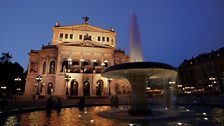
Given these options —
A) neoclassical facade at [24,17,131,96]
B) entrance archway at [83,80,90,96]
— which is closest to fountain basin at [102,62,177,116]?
neoclassical facade at [24,17,131,96]

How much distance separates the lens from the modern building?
48950mm

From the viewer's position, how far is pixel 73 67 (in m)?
40.7

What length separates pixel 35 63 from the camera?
50062 millimetres

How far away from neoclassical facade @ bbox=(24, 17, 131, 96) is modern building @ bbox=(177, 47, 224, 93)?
87.1ft

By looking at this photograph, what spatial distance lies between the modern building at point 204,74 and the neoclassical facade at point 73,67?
2656cm

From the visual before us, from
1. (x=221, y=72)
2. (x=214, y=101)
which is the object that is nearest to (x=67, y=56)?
(x=214, y=101)

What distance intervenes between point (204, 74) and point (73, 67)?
41.3 meters

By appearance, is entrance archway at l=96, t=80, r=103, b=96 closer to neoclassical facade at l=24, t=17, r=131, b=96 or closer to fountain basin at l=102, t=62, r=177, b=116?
neoclassical facade at l=24, t=17, r=131, b=96

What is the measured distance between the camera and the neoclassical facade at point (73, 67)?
39094mm

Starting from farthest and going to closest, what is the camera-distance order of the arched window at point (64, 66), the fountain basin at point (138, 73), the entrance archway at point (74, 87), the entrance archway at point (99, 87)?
the arched window at point (64, 66)
the entrance archway at point (99, 87)
the entrance archway at point (74, 87)
the fountain basin at point (138, 73)

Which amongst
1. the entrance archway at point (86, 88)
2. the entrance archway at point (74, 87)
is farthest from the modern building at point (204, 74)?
the entrance archway at point (74, 87)

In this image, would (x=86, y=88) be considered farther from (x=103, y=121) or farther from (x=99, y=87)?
(x=103, y=121)

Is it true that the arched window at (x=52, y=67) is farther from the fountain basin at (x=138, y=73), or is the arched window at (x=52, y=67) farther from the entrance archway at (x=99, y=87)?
the fountain basin at (x=138, y=73)

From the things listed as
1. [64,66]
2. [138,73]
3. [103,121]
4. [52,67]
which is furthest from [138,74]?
[52,67]
